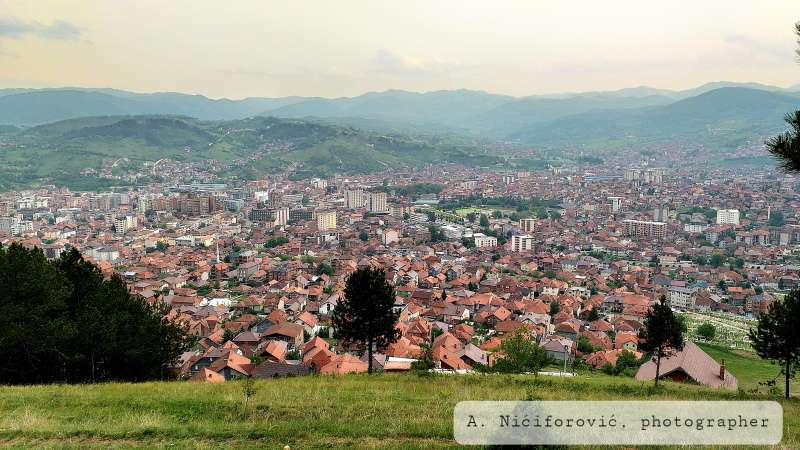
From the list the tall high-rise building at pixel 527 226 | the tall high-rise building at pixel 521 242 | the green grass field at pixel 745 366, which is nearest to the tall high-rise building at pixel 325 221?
the tall high-rise building at pixel 521 242

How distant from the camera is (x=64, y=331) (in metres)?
9.55

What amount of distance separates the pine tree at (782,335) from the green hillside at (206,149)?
97738 millimetres

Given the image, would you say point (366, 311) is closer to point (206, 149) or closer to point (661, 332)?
point (661, 332)

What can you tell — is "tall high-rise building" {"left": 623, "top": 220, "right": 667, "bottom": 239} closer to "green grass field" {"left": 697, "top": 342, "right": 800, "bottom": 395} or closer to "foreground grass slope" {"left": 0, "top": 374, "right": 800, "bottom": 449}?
"green grass field" {"left": 697, "top": 342, "right": 800, "bottom": 395}

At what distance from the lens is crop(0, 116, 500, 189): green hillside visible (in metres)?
101

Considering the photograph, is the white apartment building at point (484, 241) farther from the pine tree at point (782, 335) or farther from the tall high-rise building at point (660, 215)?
the pine tree at point (782, 335)

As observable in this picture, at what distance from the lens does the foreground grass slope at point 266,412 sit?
4648mm

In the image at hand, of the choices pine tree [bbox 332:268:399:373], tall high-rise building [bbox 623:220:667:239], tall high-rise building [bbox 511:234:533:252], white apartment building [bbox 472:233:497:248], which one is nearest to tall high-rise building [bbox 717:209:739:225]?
tall high-rise building [bbox 623:220:667:239]

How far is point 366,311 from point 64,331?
214 inches

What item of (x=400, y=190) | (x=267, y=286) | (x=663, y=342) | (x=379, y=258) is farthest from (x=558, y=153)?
(x=663, y=342)

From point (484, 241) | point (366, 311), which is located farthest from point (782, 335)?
point (484, 241)

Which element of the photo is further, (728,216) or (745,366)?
(728,216)

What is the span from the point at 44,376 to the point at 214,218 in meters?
58.5

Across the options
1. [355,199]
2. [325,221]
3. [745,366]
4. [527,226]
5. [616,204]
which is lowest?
[745,366]
